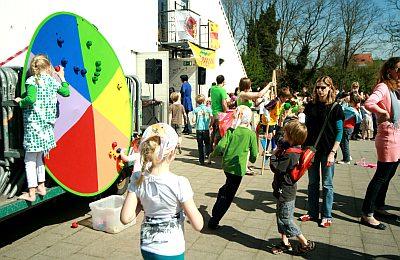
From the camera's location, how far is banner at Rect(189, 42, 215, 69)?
17.2 m

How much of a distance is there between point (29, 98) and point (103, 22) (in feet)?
30.7

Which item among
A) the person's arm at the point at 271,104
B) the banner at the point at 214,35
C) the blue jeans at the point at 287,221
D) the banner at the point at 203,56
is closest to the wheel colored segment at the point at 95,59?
the blue jeans at the point at 287,221

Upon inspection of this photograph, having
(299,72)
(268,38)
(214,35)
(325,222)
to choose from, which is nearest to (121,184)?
(325,222)

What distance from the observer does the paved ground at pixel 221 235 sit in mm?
3826

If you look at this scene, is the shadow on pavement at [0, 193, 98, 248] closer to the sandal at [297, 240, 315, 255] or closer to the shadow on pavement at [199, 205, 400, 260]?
the shadow on pavement at [199, 205, 400, 260]

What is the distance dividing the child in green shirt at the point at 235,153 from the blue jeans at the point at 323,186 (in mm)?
862

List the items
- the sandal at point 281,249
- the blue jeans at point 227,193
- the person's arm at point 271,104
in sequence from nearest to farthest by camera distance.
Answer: the sandal at point 281,249, the blue jeans at point 227,193, the person's arm at point 271,104

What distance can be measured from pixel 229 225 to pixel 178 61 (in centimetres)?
1519

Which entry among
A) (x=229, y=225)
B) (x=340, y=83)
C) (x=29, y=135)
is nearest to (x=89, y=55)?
(x=29, y=135)

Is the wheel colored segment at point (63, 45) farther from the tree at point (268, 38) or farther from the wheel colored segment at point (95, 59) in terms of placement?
the tree at point (268, 38)

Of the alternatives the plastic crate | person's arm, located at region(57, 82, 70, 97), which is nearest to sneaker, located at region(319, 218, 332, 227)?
the plastic crate

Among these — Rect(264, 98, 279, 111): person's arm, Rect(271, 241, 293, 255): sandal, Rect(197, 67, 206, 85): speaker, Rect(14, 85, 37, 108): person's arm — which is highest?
Rect(197, 67, 206, 85): speaker

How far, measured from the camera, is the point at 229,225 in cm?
469

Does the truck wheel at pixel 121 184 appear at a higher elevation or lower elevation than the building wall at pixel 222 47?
lower
